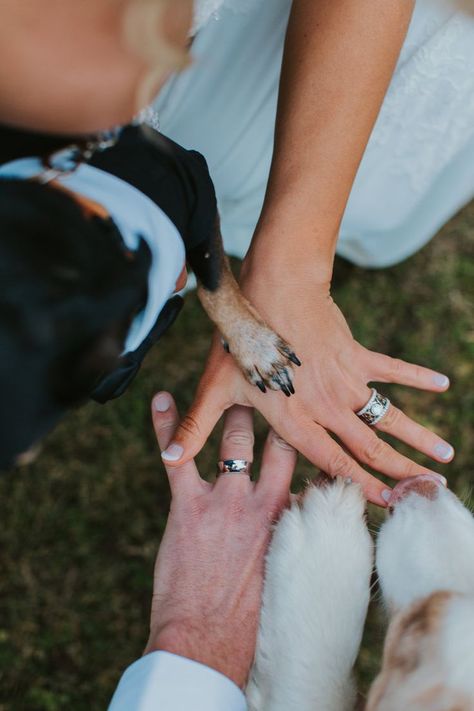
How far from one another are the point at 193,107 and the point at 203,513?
1330mm

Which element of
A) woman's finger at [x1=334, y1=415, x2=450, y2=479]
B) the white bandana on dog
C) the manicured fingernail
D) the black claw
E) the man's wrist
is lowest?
the man's wrist

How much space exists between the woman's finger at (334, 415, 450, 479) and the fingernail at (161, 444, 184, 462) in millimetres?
448

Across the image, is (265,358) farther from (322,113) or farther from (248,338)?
(322,113)

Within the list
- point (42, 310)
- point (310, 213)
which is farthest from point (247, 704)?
point (310, 213)

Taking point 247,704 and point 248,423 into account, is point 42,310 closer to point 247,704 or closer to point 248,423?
point 248,423

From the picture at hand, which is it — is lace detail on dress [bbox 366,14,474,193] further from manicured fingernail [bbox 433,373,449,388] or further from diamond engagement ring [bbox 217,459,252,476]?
diamond engagement ring [bbox 217,459,252,476]

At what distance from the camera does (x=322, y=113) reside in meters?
1.89

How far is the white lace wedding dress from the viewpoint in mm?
2125

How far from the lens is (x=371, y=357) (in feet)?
6.53

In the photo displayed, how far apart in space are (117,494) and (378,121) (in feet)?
6.21

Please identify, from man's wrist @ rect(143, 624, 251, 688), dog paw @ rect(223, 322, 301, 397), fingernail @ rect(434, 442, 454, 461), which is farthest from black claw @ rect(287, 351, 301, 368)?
man's wrist @ rect(143, 624, 251, 688)

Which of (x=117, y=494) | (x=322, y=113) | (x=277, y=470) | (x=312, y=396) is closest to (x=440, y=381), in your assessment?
(x=312, y=396)

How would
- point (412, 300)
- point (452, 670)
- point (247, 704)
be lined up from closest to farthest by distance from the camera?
1. point (452, 670)
2. point (247, 704)
3. point (412, 300)

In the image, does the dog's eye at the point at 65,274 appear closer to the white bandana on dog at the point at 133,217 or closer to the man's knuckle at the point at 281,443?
the white bandana on dog at the point at 133,217
